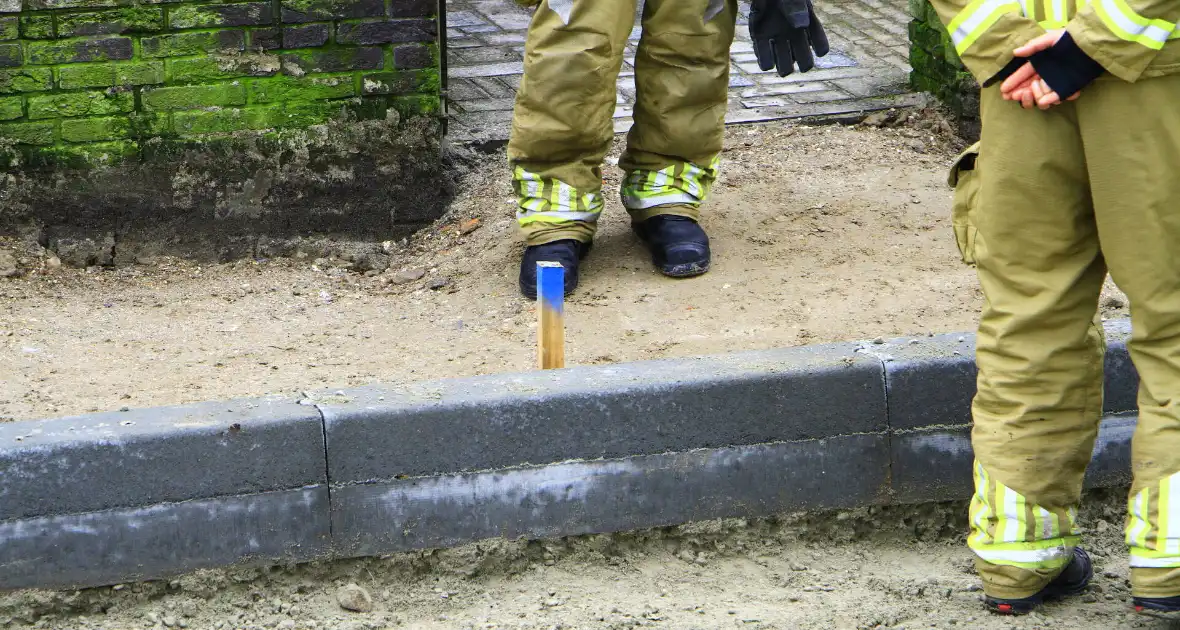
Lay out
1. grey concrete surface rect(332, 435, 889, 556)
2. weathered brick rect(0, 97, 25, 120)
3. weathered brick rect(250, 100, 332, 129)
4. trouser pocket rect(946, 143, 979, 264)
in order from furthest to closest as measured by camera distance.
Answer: weathered brick rect(250, 100, 332, 129)
weathered brick rect(0, 97, 25, 120)
grey concrete surface rect(332, 435, 889, 556)
trouser pocket rect(946, 143, 979, 264)

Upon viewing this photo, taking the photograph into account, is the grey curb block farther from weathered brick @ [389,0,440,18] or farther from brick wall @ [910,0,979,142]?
brick wall @ [910,0,979,142]

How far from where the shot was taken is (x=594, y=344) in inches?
146

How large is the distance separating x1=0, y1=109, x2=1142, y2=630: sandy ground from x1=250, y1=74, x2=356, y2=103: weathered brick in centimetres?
57

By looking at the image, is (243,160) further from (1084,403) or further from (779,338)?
(1084,403)

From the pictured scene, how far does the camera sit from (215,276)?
4633 millimetres

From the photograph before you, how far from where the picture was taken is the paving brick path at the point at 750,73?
5695mm

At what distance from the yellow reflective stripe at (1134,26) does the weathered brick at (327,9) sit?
111 inches

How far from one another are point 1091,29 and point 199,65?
122 inches

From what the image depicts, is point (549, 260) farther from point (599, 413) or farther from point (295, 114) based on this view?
point (295, 114)

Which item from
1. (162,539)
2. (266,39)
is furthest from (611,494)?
(266,39)

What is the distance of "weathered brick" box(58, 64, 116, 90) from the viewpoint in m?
4.47

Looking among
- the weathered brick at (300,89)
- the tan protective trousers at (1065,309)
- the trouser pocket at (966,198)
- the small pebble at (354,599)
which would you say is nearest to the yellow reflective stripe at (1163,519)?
the tan protective trousers at (1065,309)

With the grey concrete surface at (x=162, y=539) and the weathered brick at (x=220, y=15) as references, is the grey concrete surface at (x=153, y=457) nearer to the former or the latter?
the grey concrete surface at (x=162, y=539)

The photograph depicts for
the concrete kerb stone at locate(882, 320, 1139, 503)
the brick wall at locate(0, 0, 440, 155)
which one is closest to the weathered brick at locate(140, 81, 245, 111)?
the brick wall at locate(0, 0, 440, 155)
